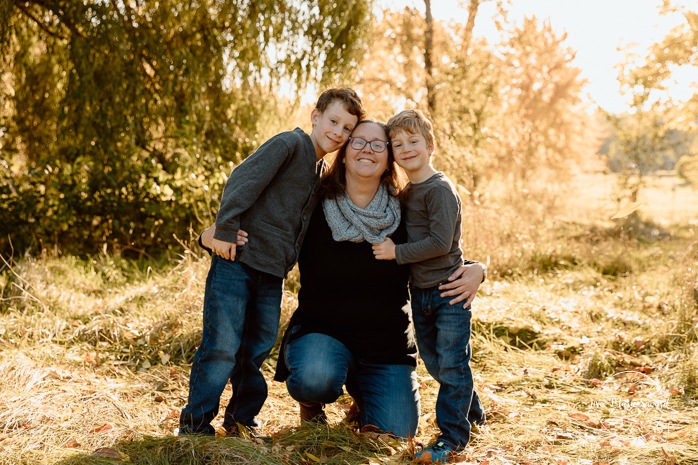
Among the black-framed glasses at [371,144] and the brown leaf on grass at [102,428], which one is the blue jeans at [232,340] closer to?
the brown leaf on grass at [102,428]

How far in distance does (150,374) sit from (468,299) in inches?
83.6

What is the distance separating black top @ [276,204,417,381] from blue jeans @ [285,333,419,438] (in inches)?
2.4

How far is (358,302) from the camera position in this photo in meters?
3.18

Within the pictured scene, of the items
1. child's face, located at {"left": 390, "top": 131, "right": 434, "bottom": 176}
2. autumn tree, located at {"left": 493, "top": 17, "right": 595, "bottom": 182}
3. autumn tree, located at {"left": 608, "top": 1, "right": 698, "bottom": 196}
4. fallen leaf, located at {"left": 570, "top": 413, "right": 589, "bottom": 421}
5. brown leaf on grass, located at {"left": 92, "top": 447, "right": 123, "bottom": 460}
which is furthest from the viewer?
autumn tree, located at {"left": 493, "top": 17, "right": 595, "bottom": 182}

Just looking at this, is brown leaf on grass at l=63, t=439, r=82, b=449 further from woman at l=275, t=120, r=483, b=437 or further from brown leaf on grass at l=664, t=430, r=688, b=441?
brown leaf on grass at l=664, t=430, r=688, b=441

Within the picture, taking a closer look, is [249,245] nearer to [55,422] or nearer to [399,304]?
[399,304]

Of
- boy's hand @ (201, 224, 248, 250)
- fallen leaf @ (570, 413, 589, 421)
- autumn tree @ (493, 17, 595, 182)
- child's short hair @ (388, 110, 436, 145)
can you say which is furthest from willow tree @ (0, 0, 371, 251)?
autumn tree @ (493, 17, 595, 182)


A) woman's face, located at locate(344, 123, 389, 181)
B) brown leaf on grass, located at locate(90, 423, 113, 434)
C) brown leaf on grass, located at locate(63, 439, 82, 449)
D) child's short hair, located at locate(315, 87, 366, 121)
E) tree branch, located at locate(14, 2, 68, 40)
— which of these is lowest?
brown leaf on grass, located at locate(90, 423, 113, 434)

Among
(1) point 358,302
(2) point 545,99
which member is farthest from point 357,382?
(2) point 545,99

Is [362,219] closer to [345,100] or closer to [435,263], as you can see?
[435,263]

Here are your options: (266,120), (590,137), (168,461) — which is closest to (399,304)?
(168,461)

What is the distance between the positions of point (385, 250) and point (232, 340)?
2.69ft

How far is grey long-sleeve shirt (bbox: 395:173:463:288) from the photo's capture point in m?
2.93

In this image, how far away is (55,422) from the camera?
10.1ft
